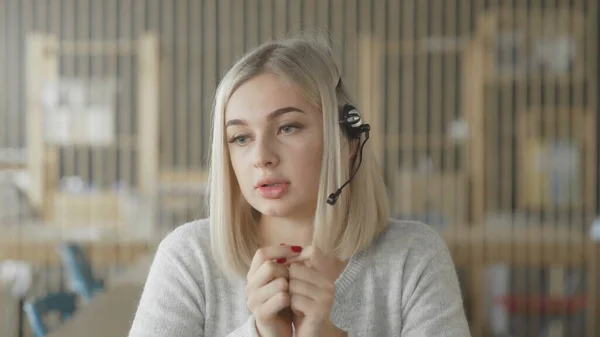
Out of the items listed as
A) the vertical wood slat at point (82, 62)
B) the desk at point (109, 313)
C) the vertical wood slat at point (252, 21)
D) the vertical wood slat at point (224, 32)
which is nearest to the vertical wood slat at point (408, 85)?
the vertical wood slat at point (252, 21)

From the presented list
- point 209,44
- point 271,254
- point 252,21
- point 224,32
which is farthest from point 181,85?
point 271,254

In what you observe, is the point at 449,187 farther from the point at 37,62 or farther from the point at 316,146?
the point at 316,146

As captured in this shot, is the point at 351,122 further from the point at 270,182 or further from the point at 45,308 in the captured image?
the point at 45,308

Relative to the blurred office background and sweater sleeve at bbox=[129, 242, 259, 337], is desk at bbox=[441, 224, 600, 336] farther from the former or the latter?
sweater sleeve at bbox=[129, 242, 259, 337]

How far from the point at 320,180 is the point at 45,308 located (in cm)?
125

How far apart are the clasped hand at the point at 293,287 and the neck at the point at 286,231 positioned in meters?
0.17

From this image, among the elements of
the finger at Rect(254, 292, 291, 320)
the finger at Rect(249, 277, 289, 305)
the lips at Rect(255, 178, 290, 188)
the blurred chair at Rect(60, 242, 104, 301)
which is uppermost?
the lips at Rect(255, 178, 290, 188)

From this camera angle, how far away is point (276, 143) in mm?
1183

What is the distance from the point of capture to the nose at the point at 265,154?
116 cm

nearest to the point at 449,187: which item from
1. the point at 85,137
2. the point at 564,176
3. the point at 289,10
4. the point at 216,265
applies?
the point at 564,176

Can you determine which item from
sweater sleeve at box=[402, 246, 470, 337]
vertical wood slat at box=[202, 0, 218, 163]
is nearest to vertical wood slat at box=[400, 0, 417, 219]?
vertical wood slat at box=[202, 0, 218, 163]

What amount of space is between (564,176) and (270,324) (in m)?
4.34

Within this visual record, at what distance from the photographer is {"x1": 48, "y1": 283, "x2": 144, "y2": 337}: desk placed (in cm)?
191

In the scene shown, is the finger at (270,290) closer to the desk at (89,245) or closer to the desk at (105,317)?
the desk at (105,317)
